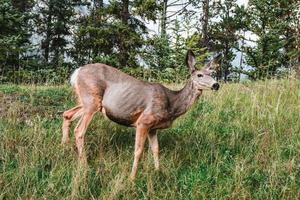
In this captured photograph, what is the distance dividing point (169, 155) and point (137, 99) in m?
0.89

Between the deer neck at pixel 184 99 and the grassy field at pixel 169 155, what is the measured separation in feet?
1.73

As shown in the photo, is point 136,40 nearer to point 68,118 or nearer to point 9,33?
point 9,33

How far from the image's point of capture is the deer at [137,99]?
6.77 metres

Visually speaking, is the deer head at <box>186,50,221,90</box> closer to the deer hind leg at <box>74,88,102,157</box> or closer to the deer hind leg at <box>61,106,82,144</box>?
the deer hind leg at <box>74,88,102,157</box>

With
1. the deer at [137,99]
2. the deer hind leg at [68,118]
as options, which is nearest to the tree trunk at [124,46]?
the deer hind leg at [68,118]

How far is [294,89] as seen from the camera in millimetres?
10914

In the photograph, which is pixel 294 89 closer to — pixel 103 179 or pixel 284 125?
pixel 284 125

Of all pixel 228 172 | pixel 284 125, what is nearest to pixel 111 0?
pixel 284 125

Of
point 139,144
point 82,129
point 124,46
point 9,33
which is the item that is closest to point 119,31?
point 124,46

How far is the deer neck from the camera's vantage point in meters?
6.99

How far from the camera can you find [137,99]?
6.97m

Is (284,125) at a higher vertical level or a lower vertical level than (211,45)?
lower

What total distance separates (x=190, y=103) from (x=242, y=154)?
1.03 metres

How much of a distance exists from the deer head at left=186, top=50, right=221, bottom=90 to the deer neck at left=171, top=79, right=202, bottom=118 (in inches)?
3.7
